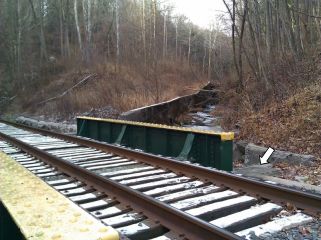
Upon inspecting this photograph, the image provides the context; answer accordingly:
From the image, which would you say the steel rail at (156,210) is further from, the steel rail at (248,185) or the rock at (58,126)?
the rock at (58,126)

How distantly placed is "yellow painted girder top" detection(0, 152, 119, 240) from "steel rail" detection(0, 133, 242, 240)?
1496 millimetres

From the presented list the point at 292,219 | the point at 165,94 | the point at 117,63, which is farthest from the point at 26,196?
the point at 117,63

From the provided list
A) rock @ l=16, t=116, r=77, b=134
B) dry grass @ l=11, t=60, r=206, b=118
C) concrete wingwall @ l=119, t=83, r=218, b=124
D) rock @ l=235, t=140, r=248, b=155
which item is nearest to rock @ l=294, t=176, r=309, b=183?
rock @ l=235, t=140, r=248, b=155

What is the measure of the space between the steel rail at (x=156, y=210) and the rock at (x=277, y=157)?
4293 millimetres

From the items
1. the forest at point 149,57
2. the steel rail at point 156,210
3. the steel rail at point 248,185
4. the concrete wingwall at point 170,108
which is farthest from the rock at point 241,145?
the concrete wingwall at point 170,108

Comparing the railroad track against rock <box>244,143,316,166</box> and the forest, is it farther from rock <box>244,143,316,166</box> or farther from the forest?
the forest

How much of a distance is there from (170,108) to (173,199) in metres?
12.6

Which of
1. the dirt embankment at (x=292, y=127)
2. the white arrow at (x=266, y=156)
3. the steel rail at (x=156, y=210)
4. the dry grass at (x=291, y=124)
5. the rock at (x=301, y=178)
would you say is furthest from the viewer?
the dry grass at (x=291, y=124)

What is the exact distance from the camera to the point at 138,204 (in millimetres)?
5344

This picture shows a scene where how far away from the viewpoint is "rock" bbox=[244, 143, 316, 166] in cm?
849

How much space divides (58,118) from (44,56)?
1719 centimetres

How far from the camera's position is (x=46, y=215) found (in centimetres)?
274

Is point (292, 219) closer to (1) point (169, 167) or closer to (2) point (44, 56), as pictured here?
(1) point (169, 167)

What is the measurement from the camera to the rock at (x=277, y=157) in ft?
27.9
